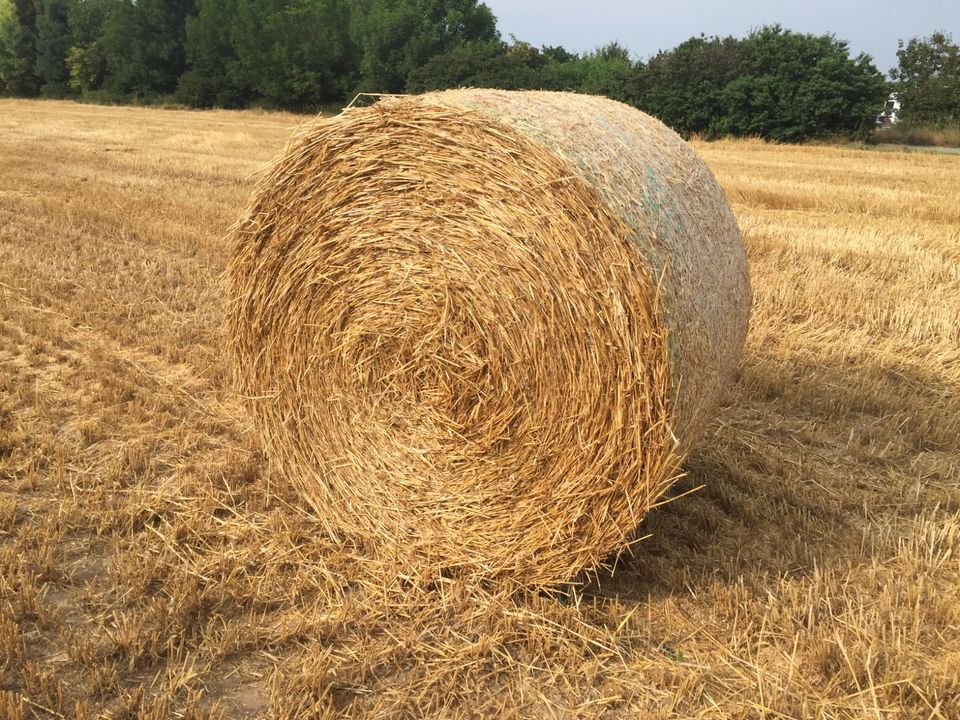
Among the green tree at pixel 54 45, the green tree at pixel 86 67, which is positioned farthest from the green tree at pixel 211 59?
the green tree at pixel 54 45

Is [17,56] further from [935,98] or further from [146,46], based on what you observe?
[935,98]

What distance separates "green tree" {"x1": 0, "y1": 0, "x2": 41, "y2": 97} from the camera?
5319 cm

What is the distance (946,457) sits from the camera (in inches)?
174

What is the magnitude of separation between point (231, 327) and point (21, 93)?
Answer: 6074 centimetres

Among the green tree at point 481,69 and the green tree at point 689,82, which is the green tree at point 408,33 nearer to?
the green tree at point 481,69

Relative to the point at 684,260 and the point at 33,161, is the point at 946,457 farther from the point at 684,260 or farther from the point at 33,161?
the point at 33,161

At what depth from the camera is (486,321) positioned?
3.18 m

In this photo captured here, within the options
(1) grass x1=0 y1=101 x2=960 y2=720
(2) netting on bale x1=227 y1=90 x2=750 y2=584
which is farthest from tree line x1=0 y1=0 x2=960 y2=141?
(2) netting on bale x1=227 y1=90 x2=750 y2=584

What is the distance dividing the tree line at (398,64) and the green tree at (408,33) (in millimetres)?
84

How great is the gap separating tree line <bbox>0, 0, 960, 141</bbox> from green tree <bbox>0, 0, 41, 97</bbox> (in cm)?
7

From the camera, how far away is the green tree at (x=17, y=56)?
5319cm

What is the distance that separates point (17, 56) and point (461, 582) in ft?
203

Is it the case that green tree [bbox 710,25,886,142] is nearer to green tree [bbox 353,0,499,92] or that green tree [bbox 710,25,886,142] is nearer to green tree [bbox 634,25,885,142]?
green tree [bbox 634,25,885,142]

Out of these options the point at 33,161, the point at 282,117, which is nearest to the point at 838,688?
the point at 33,161
